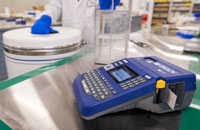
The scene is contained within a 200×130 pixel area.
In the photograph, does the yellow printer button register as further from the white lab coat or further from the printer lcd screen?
the white lab coat

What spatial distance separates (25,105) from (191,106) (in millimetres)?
481

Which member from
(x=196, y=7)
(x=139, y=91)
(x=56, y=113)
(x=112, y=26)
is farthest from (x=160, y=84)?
(x=196, y=7)

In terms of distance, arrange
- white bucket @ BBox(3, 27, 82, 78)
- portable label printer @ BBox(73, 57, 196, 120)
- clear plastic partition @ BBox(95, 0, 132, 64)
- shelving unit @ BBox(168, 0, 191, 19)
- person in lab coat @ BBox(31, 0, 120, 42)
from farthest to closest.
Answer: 1. shelving unit @ BBox(168, 0, 191, 19)
2. person in lab coat @ BBox(31, 0, 120, 42)
3. white bucket @ BBox(3, 27, 82, 78)
4. clear plastic partition @ BBox(95, 0, 132, 64)
5. portable label printer @ BBox(73, 57, 196, 120)

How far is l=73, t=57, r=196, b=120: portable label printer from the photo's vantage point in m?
0.37

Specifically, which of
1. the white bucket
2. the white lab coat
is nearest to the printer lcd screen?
the white bucket

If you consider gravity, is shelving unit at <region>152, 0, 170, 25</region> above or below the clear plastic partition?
above

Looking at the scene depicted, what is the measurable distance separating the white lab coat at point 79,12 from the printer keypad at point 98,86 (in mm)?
957

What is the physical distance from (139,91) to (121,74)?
11cm

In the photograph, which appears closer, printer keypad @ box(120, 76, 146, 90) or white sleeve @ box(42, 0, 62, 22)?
printer keypad @ box(120, 76, 146, 90)

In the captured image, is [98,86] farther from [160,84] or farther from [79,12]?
[79,12]

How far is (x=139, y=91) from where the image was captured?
37 centimetres

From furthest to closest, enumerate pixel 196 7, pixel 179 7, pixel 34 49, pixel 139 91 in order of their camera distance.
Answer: pixel 179 7 → pixel 196 7 → pixel 34 49 → pixel 139 91

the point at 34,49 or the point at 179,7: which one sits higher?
the point at 179,7

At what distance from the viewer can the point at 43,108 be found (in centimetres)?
44
